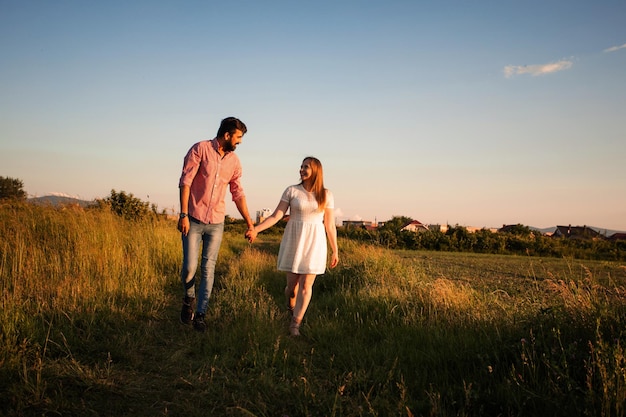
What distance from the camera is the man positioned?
5246 millimetres

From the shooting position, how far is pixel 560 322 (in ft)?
13.3

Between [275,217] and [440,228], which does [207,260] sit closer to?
[275,217]

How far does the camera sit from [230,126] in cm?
540

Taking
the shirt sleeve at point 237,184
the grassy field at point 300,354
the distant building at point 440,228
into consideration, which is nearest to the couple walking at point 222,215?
the shirt sleeve at point 237,184

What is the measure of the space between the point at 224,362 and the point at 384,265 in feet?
21.1

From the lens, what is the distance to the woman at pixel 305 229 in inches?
207

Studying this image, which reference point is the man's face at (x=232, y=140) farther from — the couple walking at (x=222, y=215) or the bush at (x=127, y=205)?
the bush at (x=127, y=205)

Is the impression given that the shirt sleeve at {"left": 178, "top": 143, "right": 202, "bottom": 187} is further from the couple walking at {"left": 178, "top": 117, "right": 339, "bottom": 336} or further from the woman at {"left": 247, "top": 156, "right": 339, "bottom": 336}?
the woman at {"left": 247, "top": 156, "right": 339, "bottom": 336}

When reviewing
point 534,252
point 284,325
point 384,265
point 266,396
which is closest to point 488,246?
point 534,252

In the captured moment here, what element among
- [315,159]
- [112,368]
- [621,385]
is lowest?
[112,368]

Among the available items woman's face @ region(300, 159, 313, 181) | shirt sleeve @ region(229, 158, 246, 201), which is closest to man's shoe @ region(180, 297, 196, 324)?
shirt sleeve @ region(229, 158, 246, 201)

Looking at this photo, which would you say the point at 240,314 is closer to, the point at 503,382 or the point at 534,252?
the point at 503,382

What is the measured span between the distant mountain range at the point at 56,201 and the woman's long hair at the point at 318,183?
22.1 ft

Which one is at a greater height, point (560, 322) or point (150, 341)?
point (560, 322)
